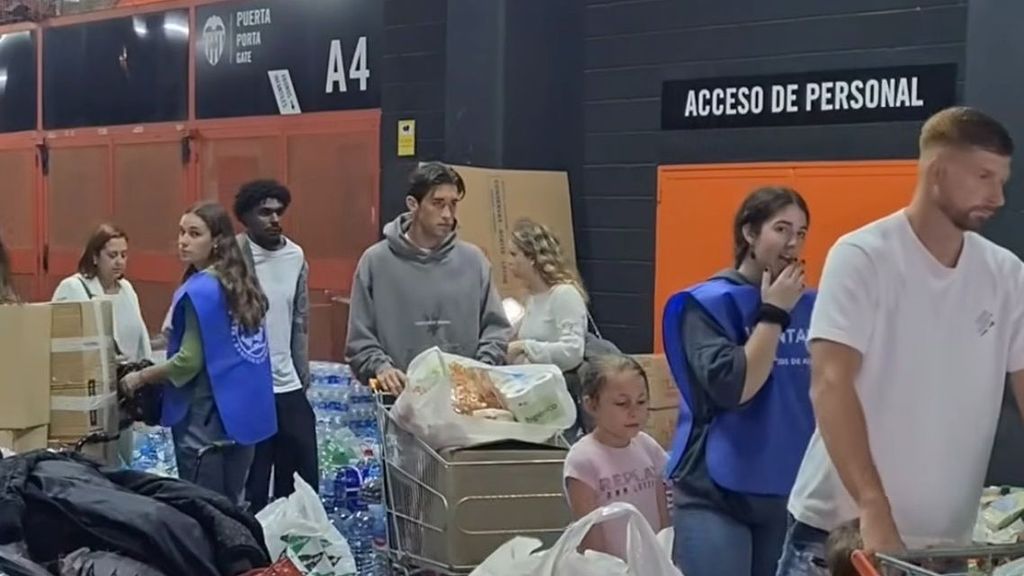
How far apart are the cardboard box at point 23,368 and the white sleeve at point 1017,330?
297cm

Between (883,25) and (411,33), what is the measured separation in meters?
2.65

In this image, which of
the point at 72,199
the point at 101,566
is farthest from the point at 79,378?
the point at 72,199

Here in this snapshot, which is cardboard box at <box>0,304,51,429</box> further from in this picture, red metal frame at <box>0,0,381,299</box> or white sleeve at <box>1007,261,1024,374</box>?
red metal frame at <box>0,0,381,299</box>

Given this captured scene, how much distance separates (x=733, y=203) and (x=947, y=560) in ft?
13.9

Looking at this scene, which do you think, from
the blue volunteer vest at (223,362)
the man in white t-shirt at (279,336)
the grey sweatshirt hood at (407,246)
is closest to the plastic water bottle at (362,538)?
the man in white t-shirt at (279,336)

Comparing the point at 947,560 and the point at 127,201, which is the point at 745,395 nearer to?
the point at 947,560

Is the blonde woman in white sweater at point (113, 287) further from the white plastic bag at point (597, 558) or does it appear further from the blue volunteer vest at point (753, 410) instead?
the white plastic bag at point (597, 558)

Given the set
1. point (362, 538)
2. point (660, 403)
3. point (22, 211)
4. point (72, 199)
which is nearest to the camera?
point (660, 403)

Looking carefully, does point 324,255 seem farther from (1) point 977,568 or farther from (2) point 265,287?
(1) point 977,568

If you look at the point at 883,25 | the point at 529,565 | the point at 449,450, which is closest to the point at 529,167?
the point at 883,25

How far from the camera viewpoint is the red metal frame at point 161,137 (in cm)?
752

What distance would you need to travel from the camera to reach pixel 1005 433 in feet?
16.1

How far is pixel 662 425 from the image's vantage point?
17.5 feet

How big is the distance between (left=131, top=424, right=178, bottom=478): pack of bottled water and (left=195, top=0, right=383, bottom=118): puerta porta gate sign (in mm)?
2267
